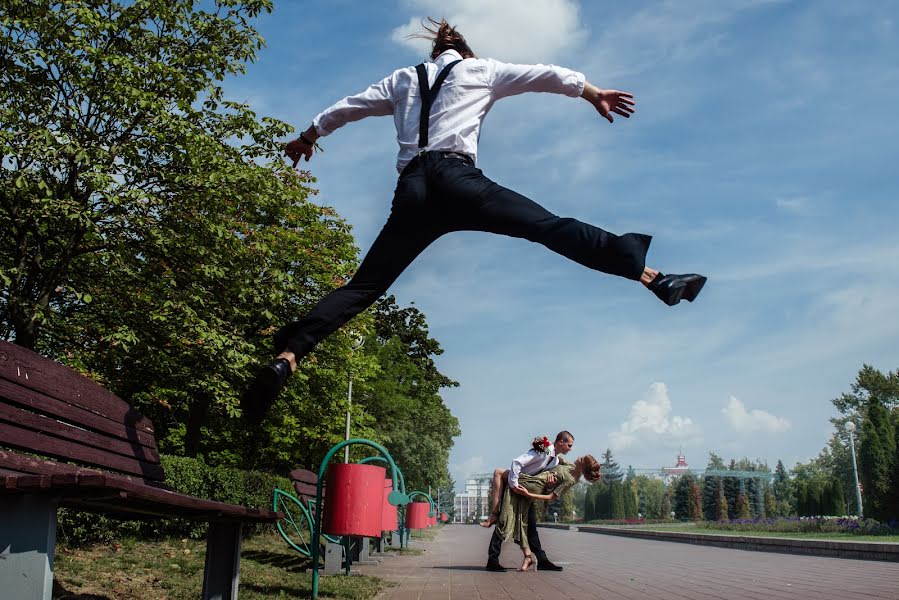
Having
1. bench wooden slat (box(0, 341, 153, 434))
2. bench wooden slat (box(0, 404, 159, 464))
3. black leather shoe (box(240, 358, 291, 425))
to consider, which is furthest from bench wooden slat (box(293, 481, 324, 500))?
black leather shoe (box(240, 358, 291, 425))

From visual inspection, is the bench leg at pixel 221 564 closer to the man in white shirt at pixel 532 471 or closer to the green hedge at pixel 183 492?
the green hedge at pixel 183 492

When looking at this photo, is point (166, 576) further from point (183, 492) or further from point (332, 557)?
point (183, 492)

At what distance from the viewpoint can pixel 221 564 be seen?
5.34 metres

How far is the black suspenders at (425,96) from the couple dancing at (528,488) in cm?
770

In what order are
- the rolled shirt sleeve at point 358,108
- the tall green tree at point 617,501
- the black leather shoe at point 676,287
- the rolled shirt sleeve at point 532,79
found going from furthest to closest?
the tall green tree at point 617,501 < the rolled shirt sleeve at point 358,108 < the rolled shirt sleeve at point 532,79 < the black leather shoe at point 676,287

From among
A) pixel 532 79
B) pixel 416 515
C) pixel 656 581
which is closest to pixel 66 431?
pixel 532 79

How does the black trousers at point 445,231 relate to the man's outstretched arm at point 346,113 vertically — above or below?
below

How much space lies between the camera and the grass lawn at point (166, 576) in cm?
702

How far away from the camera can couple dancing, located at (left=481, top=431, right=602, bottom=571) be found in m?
10.9

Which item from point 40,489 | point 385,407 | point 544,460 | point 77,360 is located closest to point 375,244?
point 40,489

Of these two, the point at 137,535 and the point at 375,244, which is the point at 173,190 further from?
the point at 375,244

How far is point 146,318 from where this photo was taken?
14.8 metres

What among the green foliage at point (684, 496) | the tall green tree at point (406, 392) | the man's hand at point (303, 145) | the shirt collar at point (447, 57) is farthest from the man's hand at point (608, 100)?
the green foliage at point (684, 496)

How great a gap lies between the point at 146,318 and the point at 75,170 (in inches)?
115
